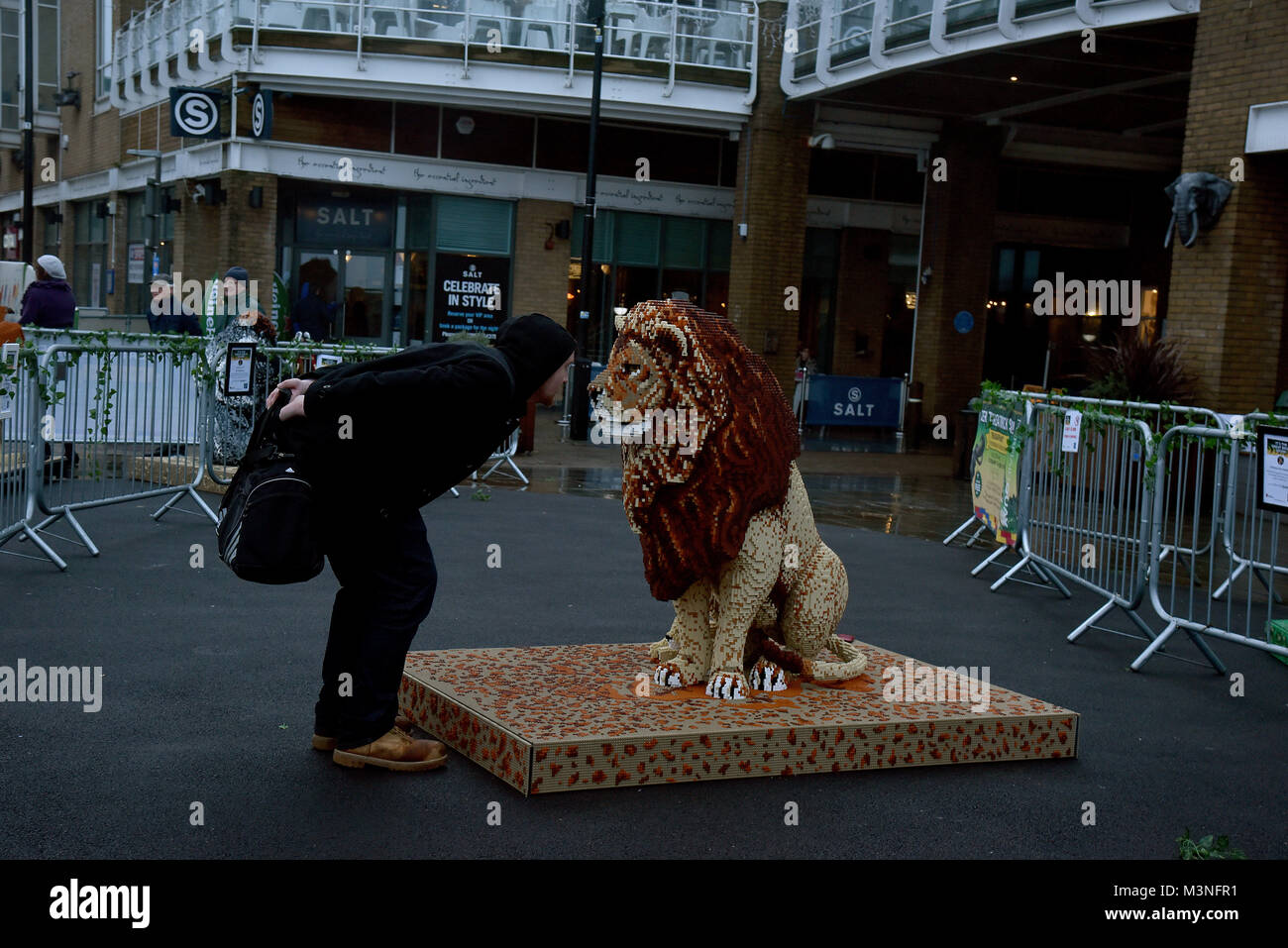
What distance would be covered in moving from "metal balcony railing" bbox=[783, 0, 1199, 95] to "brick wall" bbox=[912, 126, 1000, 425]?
3337 millimetres

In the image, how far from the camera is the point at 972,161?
24.4 m

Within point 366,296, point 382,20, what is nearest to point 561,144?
point 382,20

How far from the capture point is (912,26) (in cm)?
1952

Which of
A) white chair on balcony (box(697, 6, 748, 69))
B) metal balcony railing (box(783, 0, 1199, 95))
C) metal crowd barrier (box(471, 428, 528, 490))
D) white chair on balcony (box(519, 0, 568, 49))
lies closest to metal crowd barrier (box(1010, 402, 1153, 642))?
metal crowd barrier (box(471, 428, 528, 490))

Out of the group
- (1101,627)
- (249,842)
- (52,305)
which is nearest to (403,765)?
(249,842)

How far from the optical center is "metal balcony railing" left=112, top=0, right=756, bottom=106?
23.6 meters

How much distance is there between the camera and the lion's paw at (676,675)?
5.82m

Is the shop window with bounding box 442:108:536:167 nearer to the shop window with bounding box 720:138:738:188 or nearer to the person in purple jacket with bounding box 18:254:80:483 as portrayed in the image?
the shop window with bounding box 720:138:738:188

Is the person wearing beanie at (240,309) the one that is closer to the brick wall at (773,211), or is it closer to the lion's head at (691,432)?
the lion's head at (691,432)

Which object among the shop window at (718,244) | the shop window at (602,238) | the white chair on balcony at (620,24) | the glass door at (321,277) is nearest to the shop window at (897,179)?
the shop window at (718,244)

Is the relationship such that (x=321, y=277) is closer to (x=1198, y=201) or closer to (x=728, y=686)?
(x=1198, y=201)

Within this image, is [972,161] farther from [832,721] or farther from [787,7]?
[832,721]

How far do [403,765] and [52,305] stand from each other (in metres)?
10.9

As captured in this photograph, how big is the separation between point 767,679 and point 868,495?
A: 10.3 meters
